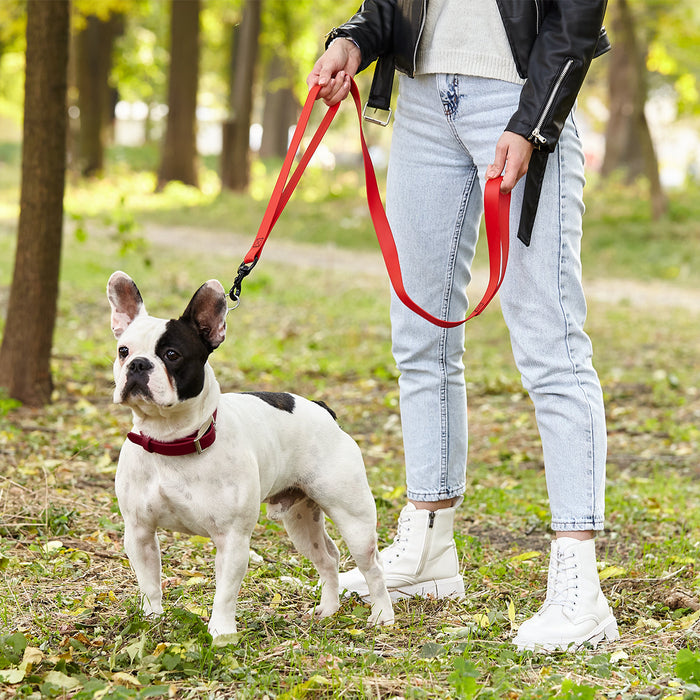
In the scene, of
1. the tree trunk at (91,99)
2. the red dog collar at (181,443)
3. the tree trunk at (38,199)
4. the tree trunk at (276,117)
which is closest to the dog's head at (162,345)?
the red dog collar at (181,443)

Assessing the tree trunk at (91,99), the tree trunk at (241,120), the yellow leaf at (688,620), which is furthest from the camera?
the tree trunk at (91,99)

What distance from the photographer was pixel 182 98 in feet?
63.8

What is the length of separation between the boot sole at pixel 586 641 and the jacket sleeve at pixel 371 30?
191cm

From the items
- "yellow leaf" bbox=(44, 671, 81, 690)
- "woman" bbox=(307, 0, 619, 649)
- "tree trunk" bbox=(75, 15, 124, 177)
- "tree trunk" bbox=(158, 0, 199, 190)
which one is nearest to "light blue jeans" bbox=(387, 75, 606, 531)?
"woman" bbox=(307, 0, 619, 649)

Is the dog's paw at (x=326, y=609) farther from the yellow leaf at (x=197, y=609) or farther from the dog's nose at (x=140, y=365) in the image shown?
the dog's nose at (x=140, y=365)

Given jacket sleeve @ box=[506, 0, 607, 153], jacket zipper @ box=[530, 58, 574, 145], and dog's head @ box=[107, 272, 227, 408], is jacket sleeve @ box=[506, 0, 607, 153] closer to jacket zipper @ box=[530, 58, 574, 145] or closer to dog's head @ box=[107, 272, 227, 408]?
jacket zipper @ box=[530, 58, 574, 145]

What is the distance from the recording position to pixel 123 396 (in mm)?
2506

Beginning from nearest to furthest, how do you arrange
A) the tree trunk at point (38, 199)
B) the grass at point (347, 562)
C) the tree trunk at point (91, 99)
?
the grass at point (347, 562) < the tree trunk at point (38, 199) < the tree trunk at point (91, 99)

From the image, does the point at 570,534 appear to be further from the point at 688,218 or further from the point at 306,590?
the point at 688,218

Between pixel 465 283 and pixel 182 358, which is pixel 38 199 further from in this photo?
pixel 182 358

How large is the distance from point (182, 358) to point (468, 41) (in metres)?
1.34

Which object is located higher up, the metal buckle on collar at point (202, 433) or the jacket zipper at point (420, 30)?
the jacket zipper at point (420, 30)

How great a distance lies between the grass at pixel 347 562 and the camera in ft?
8.32

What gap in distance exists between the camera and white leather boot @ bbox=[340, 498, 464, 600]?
329cm
